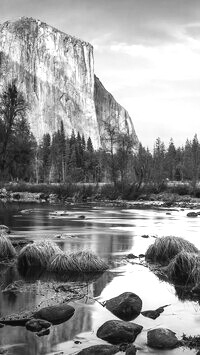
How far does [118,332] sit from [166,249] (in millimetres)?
7451

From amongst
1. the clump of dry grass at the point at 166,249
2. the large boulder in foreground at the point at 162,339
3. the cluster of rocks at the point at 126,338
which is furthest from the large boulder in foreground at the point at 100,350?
the clump of dry grass at the point at 166,249

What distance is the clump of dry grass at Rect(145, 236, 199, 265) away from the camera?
14.1 m

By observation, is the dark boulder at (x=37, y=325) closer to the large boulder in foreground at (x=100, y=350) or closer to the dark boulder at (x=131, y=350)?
the large boulder in foreground at (x=100, y=350)

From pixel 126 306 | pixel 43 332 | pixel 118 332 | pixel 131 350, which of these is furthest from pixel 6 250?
pixel 131 350

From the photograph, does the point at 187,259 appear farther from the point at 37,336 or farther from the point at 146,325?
the point at 37,336

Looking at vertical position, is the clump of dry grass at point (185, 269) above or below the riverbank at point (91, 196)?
below

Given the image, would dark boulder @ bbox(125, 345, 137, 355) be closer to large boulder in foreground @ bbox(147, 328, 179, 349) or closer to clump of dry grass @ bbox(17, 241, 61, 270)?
large boulder in foreground @ bbox(147, 328, 179, 349)

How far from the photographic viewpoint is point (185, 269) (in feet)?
38.0

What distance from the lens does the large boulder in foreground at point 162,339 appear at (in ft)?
22.3

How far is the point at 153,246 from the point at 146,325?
22.6 feet

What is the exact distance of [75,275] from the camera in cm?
1171

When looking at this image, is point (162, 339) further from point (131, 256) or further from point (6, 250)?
Answer: point (6, 250)

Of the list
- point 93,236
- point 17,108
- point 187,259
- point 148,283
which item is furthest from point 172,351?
point 17,108

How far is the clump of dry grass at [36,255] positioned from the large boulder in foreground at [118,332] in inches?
219
